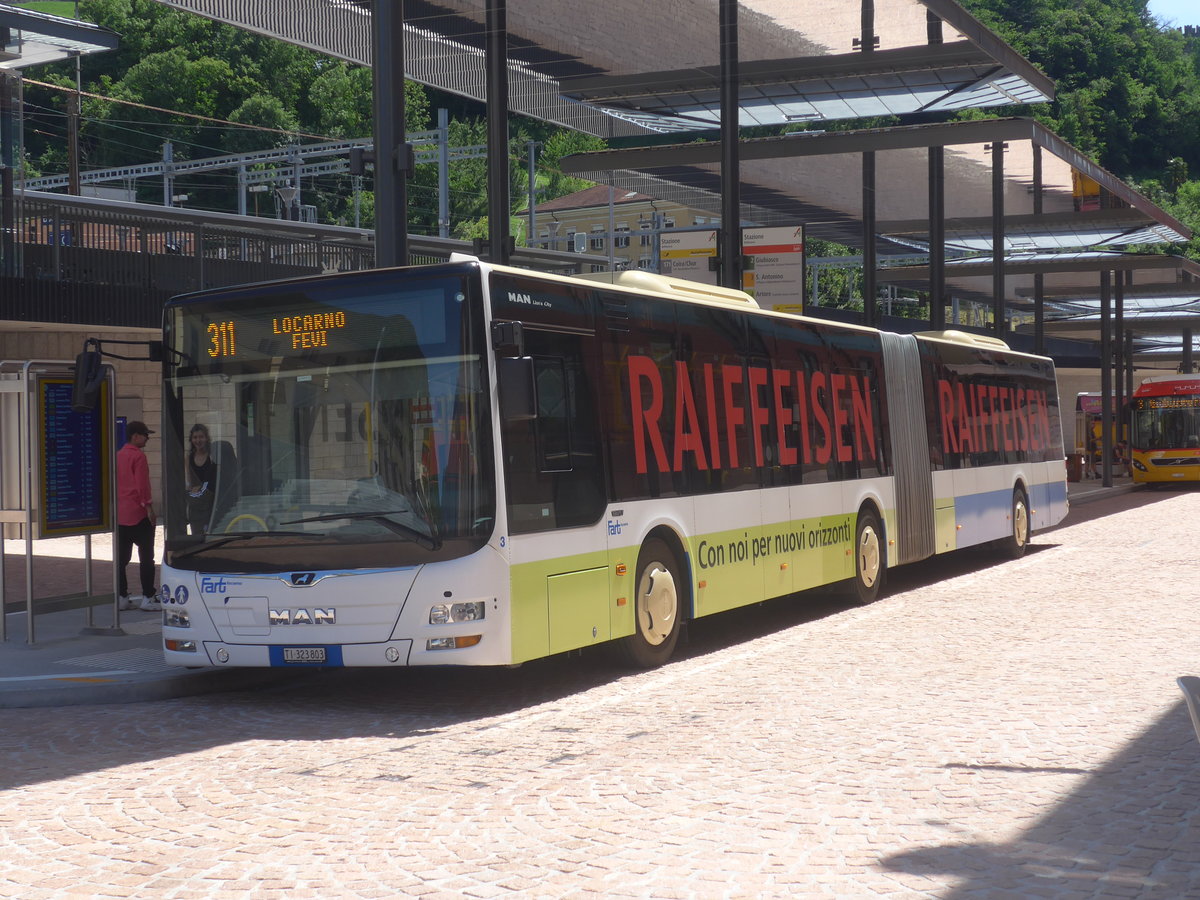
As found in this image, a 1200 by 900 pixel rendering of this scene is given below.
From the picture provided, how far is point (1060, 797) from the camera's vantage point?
710 centimetres

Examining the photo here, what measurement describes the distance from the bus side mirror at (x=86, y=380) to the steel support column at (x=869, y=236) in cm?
2172

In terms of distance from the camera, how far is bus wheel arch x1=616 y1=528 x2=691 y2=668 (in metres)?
11.5

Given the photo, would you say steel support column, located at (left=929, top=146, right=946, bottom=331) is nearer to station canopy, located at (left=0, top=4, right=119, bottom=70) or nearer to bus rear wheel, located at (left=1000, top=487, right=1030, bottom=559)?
bus rear wheel, located at (left=1000, top=487, right=1030, bottom=559)

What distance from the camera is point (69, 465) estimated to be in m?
13.2

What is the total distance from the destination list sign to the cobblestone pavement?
286 cm

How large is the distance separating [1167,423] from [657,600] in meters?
39.5

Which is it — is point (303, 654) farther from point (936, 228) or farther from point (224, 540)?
point (936, 228)

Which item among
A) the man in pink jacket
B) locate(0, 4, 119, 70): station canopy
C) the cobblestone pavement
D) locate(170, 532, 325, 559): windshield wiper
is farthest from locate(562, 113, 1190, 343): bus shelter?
locate(170, 532, 325, 559): windshield wiper

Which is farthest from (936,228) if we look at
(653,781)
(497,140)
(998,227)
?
(653,781)

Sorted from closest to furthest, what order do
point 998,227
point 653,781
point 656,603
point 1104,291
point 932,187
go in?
point 653,781, point 656,603, point 932,187, point 998,227, point 1104,291

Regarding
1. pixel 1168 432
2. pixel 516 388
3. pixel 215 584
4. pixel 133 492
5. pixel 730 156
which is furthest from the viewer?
pixel 1168 432

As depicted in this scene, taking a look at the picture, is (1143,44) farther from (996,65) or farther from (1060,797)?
(1060,797)

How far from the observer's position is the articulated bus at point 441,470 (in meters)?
9.76

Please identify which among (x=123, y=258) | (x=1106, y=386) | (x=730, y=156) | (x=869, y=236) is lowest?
(x=1106, y=386)
